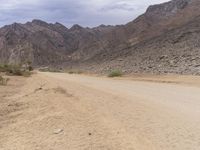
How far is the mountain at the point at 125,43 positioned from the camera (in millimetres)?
57719

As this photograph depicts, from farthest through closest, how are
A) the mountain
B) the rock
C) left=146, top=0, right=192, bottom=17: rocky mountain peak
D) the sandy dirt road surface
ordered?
left=146, top=0, right=192, bottom=17: rocky mountain peak < the mountain < the rock < the sandy dirt road surface

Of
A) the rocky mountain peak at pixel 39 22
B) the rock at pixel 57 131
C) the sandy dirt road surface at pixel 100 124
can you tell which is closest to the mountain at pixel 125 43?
the rocky mountain peak at pixel 39 22

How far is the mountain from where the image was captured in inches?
2272

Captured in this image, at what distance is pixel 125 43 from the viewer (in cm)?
9488

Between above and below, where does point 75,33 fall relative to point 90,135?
above

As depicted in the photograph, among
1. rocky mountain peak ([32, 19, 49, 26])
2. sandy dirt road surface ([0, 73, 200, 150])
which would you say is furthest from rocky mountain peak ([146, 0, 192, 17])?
sandy dirt road surface ([0, 73, 200, 150])

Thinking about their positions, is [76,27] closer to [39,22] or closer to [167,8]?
[39,22]

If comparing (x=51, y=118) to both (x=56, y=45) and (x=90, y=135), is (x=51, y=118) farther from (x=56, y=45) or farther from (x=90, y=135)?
(x=56, y=45)

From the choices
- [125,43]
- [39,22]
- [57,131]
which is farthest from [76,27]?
[57,131]

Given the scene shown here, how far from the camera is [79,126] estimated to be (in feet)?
38.8

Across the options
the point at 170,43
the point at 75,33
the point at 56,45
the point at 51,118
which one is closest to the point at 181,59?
the point at 170,43

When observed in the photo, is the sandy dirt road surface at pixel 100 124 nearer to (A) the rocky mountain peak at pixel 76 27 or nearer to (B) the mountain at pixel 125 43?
(B) the mountain at pixel 125 43

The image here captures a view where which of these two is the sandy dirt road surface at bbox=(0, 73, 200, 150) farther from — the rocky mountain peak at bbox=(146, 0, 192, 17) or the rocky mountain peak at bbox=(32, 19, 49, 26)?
the rocky mountain peak at bbox=(32, 19, 49, 26)

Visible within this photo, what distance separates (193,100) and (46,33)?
134 meters
